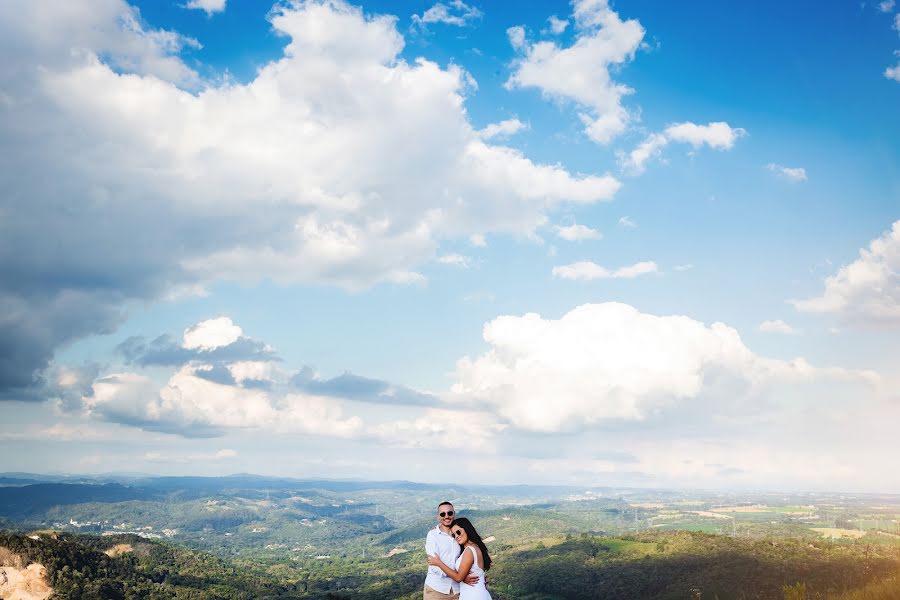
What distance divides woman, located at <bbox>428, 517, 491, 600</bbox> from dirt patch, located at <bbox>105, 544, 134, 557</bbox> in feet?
607

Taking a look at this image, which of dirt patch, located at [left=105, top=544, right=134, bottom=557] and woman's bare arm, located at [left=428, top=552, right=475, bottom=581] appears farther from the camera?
dirt patch, located at [left=105, top=544, right=134, bottom=557]

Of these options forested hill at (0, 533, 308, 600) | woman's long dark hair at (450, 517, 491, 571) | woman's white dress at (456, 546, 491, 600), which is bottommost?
forested hill at (0, 533, 308, 600)

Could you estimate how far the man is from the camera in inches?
401

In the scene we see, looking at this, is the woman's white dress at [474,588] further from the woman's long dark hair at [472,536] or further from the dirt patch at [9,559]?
the dirt patch at [9,559]

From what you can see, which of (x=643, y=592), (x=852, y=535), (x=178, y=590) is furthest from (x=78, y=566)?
(x=852, y=535)

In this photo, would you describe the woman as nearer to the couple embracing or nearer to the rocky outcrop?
the couple embracing

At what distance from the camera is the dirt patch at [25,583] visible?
104000 millimetres

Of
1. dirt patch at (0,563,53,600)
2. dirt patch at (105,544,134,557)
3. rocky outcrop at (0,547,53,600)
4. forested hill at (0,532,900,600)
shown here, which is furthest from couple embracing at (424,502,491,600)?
dirt patch at (105,544,134,557)

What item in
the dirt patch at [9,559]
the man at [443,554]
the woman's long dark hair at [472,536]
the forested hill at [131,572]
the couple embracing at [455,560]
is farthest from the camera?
the forested hill at [131,572]

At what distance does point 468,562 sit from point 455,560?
71cm

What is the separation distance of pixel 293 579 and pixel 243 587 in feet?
135

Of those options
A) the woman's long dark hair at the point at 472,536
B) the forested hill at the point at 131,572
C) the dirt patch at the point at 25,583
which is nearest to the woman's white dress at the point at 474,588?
the woman's long dark hair at the point at 472,536

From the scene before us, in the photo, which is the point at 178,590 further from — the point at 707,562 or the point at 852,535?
the point at 852,535

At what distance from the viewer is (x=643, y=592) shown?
113438 mm
